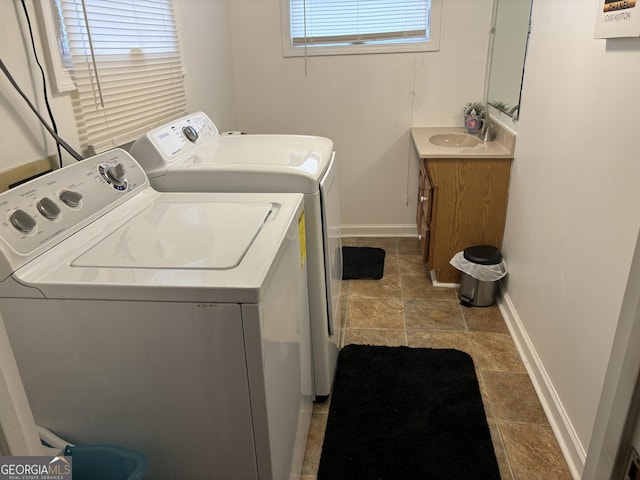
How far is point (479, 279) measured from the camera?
9.14 feet

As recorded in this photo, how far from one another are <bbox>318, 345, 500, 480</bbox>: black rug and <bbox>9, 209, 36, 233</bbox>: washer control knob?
128 centimetres

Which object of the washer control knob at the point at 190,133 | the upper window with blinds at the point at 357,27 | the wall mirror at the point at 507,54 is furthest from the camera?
the upper window with blinds at the point at 357,27

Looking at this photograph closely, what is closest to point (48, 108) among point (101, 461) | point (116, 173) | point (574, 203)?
point (116, 173)

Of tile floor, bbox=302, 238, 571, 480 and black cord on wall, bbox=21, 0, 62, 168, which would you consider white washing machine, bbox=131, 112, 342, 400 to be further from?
tile floor, bbox=302, 238, 571, 480

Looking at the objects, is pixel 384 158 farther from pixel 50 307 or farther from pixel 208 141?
pixel 50 307

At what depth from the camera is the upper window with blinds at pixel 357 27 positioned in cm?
341

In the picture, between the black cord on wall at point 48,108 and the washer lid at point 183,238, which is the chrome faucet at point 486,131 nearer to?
the washer lid at point 183,238

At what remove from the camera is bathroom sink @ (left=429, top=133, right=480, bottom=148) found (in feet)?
10.9

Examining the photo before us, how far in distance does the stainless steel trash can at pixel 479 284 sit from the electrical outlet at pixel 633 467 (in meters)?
A: 1.67

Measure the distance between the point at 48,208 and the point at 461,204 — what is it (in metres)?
2.22

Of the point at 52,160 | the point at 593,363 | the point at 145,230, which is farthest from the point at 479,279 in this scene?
the point at 52,160

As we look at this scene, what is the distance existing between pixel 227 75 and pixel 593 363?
2.86m

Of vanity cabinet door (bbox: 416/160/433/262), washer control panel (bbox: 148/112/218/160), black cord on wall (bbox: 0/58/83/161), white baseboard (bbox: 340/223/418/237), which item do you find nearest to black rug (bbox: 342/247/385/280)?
white baseboard (bbox: 340/223/418/237)

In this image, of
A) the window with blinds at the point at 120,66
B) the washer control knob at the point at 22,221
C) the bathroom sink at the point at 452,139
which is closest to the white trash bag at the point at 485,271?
the bathroom sink at the point at 452,139
